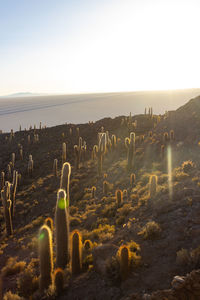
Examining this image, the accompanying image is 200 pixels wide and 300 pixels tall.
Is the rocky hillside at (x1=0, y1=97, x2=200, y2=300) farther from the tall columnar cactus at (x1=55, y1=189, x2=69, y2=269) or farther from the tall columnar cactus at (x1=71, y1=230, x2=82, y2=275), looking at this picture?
the tall columnar cactus at (x1=55, y1=189, x2=69, y2=269)

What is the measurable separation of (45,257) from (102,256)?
1.93 m

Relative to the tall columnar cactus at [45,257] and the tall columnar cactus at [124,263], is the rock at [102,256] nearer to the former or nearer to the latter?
the tall columnar cactus at [124,263]

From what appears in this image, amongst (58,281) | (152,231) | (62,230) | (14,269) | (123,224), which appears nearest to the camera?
(58,281)

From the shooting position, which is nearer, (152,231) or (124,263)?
(124,263)

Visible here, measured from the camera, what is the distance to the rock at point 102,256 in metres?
7.98

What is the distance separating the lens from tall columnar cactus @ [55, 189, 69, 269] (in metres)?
9.01

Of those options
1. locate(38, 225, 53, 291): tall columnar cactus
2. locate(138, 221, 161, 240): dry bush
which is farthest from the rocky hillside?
locate(38, 225, 53, 291): tall columnar cactus

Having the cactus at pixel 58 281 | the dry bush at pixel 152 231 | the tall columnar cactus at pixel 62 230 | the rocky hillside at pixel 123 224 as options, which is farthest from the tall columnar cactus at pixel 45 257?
the dry bush at pixel 152 231

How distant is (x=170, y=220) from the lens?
1007 centimetres

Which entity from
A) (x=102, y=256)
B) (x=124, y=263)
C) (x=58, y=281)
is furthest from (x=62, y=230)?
(x=124, y=263)

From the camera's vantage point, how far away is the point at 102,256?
27.9 feet

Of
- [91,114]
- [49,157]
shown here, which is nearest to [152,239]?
[49,157]

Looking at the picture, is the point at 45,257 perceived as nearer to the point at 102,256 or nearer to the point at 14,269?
the point at 102,256

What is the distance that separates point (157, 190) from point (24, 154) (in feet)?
106
